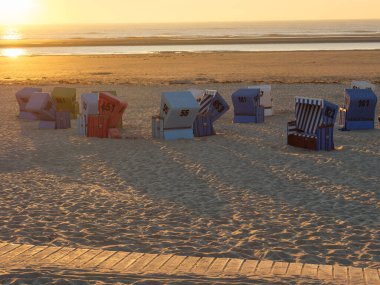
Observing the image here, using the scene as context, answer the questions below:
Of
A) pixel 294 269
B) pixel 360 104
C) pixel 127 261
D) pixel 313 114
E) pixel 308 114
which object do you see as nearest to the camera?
pixel 294 269

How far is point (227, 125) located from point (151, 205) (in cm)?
1154

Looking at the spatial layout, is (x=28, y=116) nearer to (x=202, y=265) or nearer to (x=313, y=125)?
(x=313, y=125)

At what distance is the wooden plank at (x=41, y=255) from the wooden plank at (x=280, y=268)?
312 cm

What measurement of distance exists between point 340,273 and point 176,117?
12.1 metres

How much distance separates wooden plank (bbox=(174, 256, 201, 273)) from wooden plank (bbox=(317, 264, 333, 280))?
64.1 inches

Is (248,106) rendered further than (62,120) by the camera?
Yes

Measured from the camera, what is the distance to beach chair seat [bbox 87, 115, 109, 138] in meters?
20.5

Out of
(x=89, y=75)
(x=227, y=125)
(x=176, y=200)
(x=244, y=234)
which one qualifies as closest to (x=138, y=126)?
(x=227, y=125)

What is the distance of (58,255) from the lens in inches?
359

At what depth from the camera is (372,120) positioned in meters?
22.2

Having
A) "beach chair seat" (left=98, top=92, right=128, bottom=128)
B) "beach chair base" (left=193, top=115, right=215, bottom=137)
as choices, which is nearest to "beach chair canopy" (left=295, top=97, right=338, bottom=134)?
"beach chair base" (left=193, top=115, right=215, bottom=137)

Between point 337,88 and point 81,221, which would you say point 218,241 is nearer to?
point 81,221

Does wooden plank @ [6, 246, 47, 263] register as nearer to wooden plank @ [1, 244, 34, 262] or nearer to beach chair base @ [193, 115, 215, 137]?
wooden plank @ [1, 244, 34, 262]


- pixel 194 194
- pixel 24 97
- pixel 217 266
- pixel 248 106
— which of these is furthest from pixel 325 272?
pixel 24 97
